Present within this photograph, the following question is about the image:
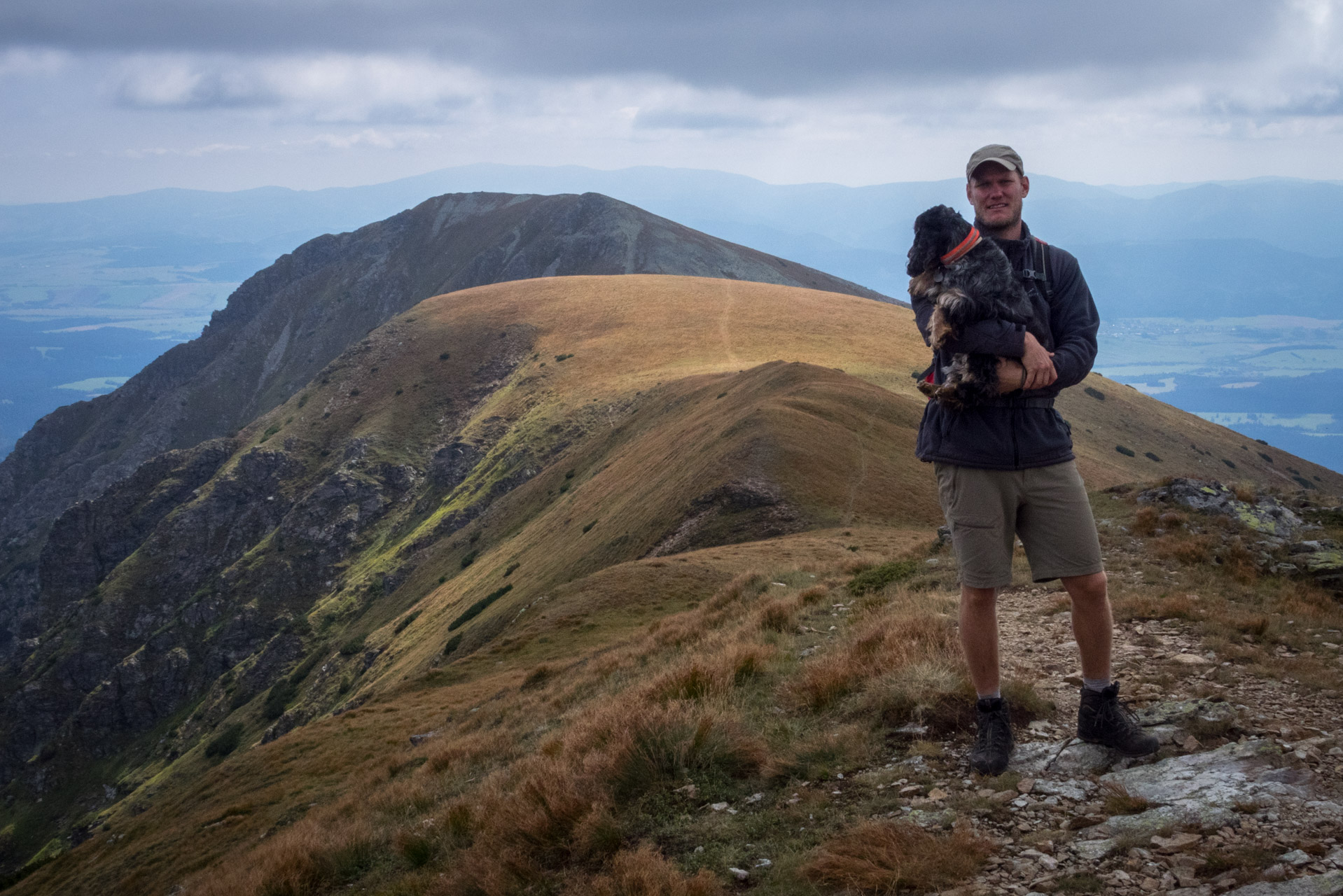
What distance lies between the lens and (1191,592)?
8773 mm

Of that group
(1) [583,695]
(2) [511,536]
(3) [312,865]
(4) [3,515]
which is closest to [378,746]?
(1) [583,695]

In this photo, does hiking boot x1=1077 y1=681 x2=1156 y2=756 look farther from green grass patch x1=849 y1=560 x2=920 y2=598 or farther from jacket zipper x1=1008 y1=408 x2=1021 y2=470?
green grass patch x1=849 y1=560 x2=920 y2=598

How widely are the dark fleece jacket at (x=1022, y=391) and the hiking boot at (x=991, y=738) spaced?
1.63 m

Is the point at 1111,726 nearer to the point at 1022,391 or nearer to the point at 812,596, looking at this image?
the point at 1022,391

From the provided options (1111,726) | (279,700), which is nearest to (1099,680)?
(1111,726)

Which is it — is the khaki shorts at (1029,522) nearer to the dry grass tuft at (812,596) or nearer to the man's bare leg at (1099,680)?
the man's bare leg at (1099,680)

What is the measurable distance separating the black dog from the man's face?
231 mm

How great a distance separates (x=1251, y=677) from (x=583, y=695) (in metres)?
7.67

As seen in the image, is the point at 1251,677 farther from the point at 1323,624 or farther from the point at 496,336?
the point at 496,336

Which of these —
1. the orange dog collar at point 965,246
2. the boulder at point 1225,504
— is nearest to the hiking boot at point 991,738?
the orange dog collar at point 965,246

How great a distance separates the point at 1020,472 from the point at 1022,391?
50 centimetres

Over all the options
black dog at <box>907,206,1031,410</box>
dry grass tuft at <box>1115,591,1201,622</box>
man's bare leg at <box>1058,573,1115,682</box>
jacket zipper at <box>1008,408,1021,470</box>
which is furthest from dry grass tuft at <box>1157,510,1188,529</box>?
black dog at <box>907,206,1031,410</box>

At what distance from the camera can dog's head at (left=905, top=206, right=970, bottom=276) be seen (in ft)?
16.3

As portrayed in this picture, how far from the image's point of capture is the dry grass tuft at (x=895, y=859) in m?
3.93
